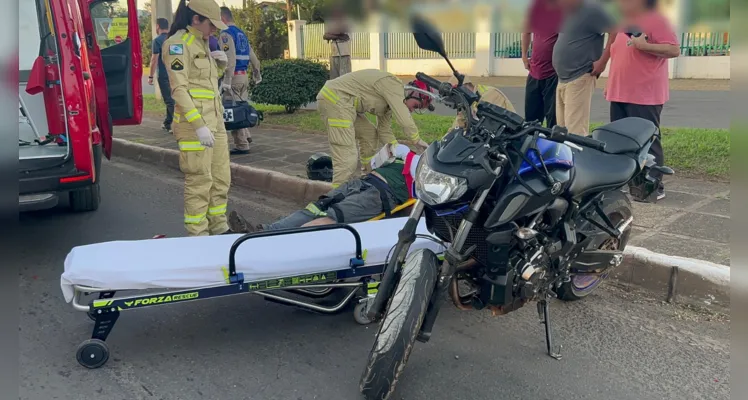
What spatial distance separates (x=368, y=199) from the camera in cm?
421

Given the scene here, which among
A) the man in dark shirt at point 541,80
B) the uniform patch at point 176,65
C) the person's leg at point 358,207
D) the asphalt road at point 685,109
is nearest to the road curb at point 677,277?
the person's leg at point 358,207

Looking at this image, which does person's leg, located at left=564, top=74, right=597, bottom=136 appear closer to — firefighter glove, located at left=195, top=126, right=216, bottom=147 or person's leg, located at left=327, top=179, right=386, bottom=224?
person's leg, located at left=327, top=179, right=386, bottom=224

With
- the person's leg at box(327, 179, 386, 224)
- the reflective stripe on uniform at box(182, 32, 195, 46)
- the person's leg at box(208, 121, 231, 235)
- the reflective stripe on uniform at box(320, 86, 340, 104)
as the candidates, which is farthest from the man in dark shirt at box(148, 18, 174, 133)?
the person's leg at box(327, 179, 386, 224)

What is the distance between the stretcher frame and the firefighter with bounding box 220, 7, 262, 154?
5.22 meters

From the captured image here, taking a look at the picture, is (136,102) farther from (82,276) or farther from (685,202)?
(685,202)

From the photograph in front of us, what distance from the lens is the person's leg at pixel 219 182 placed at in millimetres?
5102

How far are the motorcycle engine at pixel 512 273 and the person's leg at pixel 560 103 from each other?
3.19m

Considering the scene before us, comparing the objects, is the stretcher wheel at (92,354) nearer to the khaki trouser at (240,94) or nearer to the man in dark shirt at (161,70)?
the khaki trouser at (240,94)

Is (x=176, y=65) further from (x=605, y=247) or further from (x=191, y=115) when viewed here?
(x=605, y=247)

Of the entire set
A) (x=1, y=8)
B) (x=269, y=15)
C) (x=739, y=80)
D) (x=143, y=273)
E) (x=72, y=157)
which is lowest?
(x=143, y=273)

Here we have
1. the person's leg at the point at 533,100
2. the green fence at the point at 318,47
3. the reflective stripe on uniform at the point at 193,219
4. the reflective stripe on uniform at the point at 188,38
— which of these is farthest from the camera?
the green fence at the point at 318,47

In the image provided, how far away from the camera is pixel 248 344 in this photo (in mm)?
3459

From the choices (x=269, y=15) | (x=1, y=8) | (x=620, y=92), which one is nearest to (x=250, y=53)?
(x=620, y=92)

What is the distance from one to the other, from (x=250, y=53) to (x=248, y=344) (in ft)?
21.6
